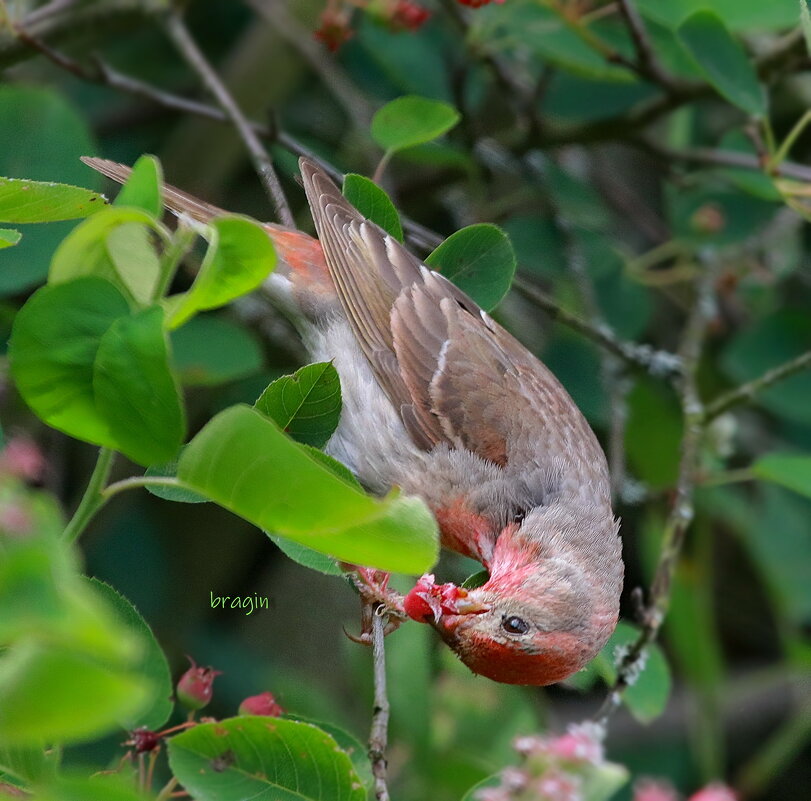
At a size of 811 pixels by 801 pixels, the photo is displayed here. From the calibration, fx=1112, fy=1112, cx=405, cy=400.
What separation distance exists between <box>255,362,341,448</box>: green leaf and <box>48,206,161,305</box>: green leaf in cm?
46

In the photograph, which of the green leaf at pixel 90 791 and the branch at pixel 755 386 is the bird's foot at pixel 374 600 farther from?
the branch at pixel 755 386

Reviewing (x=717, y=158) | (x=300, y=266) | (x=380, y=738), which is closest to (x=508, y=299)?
(x=717, y=158)

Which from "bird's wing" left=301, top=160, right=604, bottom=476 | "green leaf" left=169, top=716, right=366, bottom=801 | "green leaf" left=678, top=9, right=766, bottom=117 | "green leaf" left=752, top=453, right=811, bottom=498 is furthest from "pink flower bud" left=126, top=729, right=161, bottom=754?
"green leaf" left=678, top=9, right=766, bottom=117

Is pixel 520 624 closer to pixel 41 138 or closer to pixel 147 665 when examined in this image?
pixel 147 665

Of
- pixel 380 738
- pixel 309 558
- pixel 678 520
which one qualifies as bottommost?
pixel 678 520

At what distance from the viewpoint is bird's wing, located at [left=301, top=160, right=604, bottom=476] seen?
3984mm

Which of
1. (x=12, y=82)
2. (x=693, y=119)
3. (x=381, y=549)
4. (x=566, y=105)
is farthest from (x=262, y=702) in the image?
(x=693, y=119)

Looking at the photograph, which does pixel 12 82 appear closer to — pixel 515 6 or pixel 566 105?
pixel 515 6

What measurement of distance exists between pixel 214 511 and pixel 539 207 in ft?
7.89

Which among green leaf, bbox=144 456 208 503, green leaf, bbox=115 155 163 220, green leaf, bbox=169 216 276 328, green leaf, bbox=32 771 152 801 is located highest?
green leaf, bbox=115 155 163 220

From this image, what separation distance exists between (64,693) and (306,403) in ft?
4.68

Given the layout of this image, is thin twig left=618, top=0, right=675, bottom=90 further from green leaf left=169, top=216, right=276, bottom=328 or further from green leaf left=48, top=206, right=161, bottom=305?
green leaf left=169, top=216, right=276, bottom=328

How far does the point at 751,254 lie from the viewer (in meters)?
5.75

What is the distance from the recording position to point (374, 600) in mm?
3191
